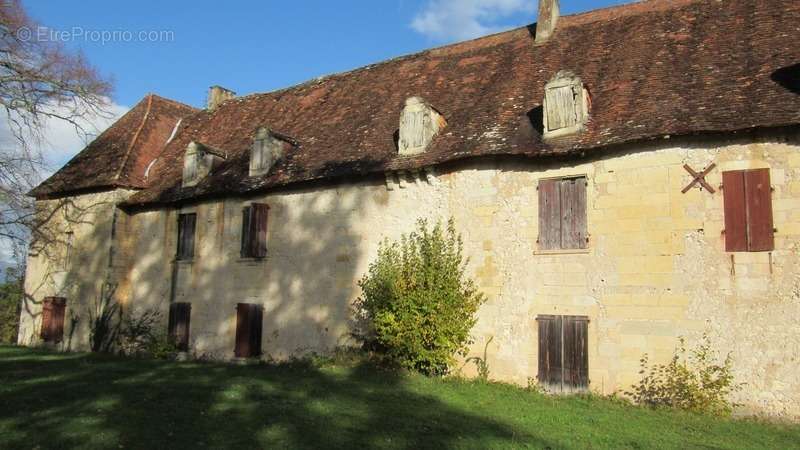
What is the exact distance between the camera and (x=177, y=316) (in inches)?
705

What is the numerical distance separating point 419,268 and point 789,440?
271 inches

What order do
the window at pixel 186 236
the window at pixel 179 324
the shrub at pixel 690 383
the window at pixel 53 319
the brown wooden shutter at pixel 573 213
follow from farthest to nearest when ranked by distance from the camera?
the window at pixel 53 319
the window at pixel 186 236
the window at pixel 179 324
the brown wooden shutter at pixel 573 213
the shrub at pixel 690 383

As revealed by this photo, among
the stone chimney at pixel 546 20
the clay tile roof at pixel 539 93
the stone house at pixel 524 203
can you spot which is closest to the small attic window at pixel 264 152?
the stone house at pixel 524 203

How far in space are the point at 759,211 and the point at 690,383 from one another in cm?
312

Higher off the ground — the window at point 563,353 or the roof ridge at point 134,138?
the roof ridge at point 134,138

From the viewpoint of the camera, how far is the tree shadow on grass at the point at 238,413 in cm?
773

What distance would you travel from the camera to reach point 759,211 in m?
10.5

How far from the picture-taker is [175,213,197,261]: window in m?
18.0

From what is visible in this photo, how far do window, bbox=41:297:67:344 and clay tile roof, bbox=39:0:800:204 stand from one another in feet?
15.5

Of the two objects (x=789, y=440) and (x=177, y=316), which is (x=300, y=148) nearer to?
(x=177, y=316)

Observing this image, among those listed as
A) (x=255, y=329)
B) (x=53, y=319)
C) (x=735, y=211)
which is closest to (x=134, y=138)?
(x=53, y=319)

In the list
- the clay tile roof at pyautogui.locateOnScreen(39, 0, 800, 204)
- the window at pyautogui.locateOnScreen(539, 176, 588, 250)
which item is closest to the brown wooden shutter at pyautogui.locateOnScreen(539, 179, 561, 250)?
the window at pyautogui.locateOnScreen(539, 176, 588, 250)

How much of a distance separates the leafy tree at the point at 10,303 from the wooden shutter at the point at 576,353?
94.7ft

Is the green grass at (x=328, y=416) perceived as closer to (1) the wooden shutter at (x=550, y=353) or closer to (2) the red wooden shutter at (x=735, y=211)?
(1) the wooden shutter at (x=550, y=353)
